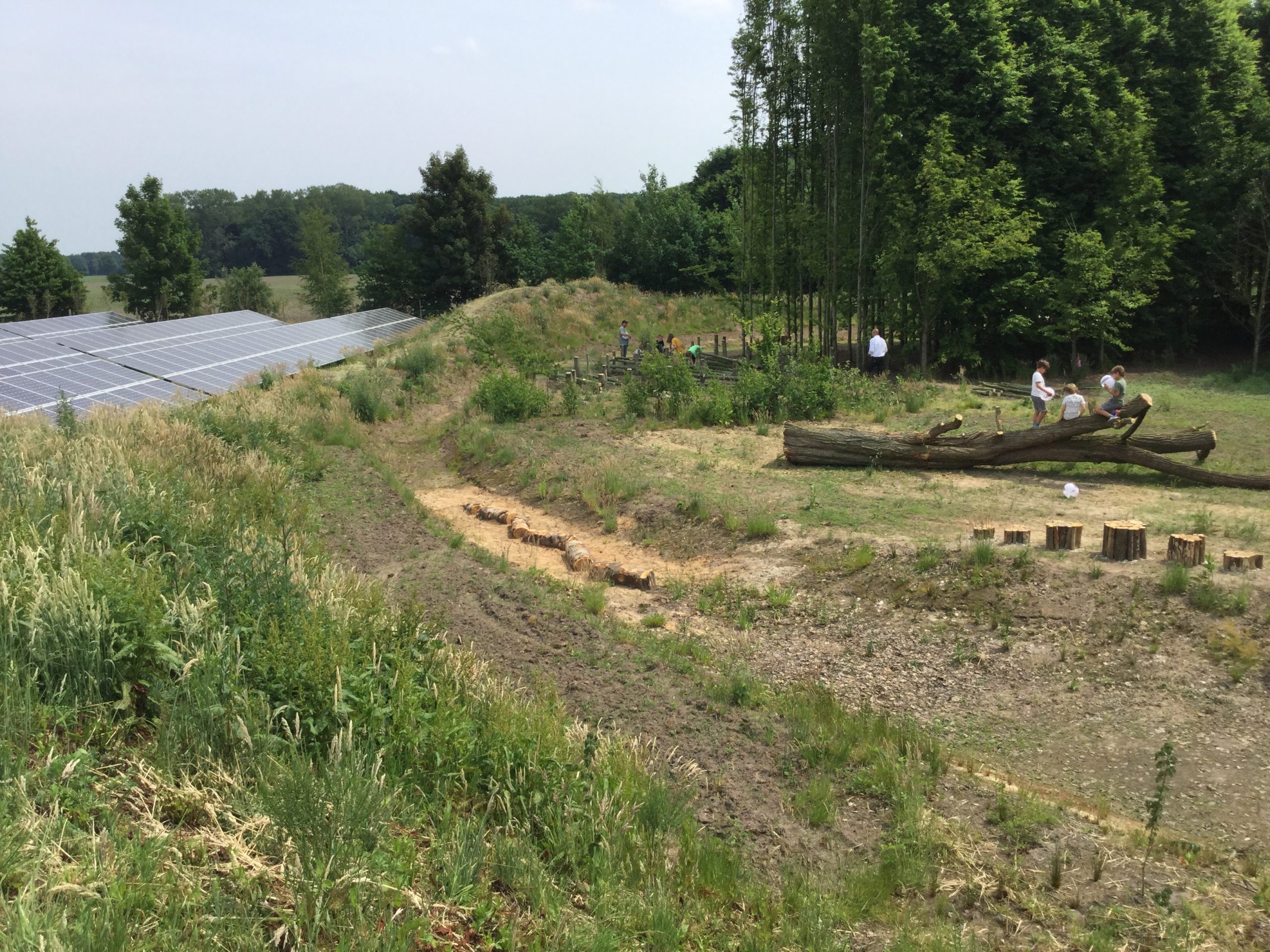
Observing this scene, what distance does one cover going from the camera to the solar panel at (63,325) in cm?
2380

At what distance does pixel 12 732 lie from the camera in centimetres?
355

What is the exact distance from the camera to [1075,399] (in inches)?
512

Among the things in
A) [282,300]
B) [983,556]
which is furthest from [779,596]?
[282,300]

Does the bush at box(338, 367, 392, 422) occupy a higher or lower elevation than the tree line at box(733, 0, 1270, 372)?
lower

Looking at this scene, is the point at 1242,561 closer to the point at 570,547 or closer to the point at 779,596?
the point at 779,596

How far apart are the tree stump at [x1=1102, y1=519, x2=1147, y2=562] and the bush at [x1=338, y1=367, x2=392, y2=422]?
1399 cm

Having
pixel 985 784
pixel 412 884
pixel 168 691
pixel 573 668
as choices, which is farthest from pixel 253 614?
pixel 985 784

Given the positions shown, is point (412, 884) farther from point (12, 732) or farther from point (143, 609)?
point (143, 609)

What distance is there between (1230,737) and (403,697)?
5755 mm

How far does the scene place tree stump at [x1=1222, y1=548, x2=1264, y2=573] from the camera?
8102mm

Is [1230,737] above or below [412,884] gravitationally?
below

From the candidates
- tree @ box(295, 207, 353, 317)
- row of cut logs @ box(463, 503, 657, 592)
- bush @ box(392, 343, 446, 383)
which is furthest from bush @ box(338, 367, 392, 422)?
tree @ box(295, 207, 353, 317)

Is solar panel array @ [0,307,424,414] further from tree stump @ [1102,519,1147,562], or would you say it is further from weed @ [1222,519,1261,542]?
weed @ [1222,519,1261,542]

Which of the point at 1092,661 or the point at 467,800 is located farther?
the point at 1092,661
